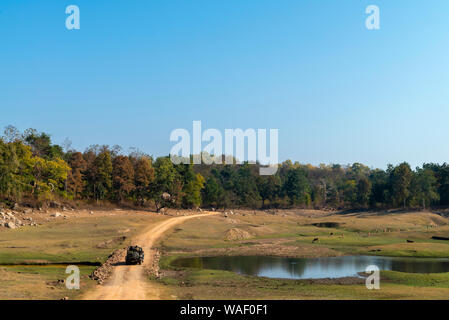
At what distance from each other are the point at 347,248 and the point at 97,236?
3969cm

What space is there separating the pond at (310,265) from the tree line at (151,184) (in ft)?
168

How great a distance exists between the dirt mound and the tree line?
4252 centimetres

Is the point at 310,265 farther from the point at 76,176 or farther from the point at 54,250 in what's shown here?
the point at 76,176

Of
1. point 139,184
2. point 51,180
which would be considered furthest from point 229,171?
point 51,180

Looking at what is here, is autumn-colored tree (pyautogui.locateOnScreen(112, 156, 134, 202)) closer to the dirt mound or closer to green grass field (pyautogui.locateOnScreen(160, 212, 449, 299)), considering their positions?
green grass field (pyautogui.locateOnScreen(160, 212, 449, 299))

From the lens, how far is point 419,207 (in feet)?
411

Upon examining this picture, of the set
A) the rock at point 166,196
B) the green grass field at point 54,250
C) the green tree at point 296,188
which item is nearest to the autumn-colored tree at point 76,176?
the rock at point 166,196

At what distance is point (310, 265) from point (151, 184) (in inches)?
2871

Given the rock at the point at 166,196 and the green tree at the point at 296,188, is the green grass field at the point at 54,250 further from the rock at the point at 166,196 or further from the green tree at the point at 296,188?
the green tree at the point at 296,188

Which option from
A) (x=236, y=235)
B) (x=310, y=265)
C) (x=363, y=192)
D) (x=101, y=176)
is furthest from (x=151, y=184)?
(x=363, y=192)

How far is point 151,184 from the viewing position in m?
114

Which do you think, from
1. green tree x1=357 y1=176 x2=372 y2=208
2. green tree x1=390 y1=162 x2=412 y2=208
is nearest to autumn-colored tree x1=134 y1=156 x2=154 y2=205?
green tree x1=390 y1=162 x2=412 y2=208

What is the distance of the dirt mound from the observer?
71.2 m

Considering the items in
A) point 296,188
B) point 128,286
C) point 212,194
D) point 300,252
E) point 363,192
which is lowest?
point 300,252
